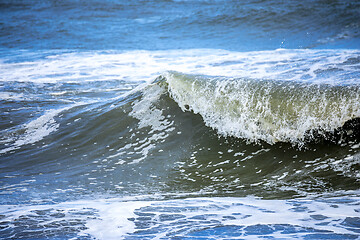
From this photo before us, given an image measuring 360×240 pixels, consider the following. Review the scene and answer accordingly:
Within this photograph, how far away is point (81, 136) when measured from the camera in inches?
227

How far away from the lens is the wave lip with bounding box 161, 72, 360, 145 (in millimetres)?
4445

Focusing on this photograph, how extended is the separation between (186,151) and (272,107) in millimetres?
1165

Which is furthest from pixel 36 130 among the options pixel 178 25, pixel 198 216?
pixel 178 25

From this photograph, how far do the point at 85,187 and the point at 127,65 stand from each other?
7.76m

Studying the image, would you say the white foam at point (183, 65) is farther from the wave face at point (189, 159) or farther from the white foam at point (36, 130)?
the white foam at point (36, 130)

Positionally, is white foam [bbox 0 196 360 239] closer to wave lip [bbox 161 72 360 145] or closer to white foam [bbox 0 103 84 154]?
wave lip [bbox 161 72 360 145]

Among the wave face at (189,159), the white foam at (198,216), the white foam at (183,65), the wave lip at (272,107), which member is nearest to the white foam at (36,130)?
the wave face at (189,159)

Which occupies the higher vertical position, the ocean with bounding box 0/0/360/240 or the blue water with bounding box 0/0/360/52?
the blue water with bounding box 0/0/360/52

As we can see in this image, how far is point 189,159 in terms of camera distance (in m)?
4.79

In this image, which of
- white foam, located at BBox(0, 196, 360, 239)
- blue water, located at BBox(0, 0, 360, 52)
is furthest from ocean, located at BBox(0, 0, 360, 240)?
blue water, located at BBox(0, 0, 360, 52)

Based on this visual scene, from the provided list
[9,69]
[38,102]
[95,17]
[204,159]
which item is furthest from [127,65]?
[95,17]

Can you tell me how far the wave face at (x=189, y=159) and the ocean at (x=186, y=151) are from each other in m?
0.02

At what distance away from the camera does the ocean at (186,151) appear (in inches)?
115

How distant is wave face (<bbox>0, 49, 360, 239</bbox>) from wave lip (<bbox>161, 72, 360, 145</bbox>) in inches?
0.5
